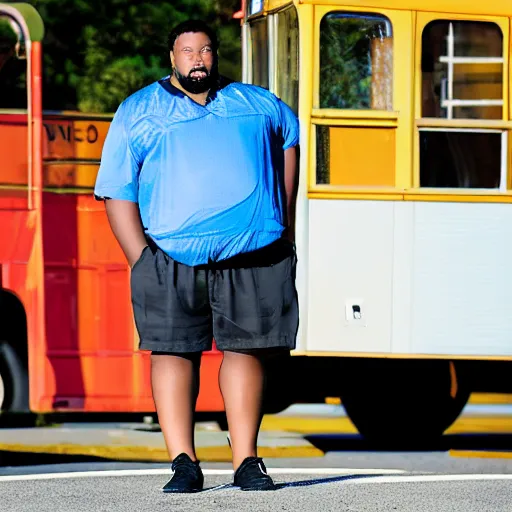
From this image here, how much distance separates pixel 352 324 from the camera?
7953 mm

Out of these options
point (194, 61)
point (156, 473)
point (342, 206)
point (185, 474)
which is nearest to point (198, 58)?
point (194, 61)

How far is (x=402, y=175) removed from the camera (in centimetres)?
800

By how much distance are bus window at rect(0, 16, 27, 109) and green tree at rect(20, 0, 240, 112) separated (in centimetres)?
12

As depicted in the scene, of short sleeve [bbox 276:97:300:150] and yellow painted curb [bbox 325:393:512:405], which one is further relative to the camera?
yellow painted curb [bbox 325:393:512:405]

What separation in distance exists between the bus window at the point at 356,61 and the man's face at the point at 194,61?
246cm

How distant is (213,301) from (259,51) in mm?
3201

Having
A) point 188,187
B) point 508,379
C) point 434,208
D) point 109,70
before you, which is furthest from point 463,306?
point 188,187

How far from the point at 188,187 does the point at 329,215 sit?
8.13 ft

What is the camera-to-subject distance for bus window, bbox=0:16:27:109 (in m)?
8.30

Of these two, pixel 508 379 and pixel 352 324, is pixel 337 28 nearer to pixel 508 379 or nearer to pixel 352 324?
pixel 352 324

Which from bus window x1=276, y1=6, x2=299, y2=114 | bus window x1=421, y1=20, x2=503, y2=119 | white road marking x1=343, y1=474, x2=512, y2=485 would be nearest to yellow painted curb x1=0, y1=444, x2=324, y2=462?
white road marking x1=343, y1=474, x2=512, y2=485

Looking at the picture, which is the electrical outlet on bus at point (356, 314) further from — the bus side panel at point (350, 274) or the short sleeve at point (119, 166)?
the short sleeve at point (119, 166)

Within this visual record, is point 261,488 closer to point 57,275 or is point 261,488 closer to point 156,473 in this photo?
point 156,473

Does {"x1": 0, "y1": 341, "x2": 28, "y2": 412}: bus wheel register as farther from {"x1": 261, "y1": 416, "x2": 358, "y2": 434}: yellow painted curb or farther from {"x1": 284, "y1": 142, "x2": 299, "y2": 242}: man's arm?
{"x1": 284, "y1": 142, "x2": 299, "y2": 242}: man's arm
